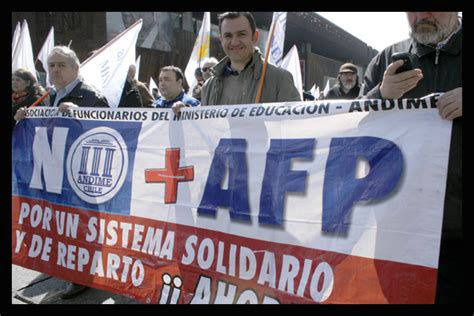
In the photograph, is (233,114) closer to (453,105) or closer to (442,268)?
(453,105)

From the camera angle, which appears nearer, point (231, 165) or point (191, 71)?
point (231, 165)

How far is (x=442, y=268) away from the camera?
191cm

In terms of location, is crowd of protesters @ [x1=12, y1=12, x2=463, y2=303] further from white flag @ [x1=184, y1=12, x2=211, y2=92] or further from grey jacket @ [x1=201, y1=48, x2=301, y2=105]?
white flag @ [x1=184, y1=12, x2=211, y2=92]

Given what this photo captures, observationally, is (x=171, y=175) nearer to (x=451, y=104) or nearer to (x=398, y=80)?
(x=398, y=80)

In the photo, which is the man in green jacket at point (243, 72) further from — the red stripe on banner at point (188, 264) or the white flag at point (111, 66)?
the white flag at point (111, 66)

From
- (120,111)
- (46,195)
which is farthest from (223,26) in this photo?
(46,195)

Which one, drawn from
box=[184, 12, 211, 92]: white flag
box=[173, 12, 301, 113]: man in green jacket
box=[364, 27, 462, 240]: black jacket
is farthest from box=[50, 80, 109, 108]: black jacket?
box=[184, 12, 211, 92]: white flag

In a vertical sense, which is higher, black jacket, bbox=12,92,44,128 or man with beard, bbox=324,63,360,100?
man with beard, bbox=324,63,360,100

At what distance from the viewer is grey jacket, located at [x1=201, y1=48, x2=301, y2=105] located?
278 centimetres

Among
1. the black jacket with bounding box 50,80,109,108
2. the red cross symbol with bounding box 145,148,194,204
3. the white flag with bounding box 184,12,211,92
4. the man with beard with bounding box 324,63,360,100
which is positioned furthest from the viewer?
the white flag with bounding box 184,12,211,92

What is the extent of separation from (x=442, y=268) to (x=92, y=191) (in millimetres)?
2243

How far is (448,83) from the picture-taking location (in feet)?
6.47

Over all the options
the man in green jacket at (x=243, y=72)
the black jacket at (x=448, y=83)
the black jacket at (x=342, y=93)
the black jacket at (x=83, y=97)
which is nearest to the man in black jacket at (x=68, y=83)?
the black jacket at (x=83, y=97)

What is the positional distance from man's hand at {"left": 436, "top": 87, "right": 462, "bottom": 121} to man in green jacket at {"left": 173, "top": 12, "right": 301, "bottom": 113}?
3.40 feet
